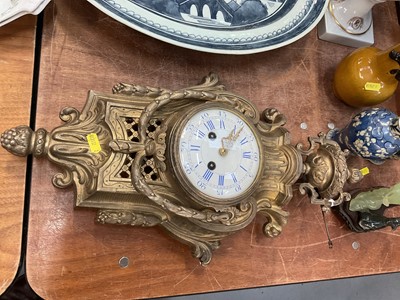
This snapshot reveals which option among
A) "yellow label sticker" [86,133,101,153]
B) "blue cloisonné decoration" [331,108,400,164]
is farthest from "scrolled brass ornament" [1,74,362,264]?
"blue cloisonné decoration" [331,108,400,164]

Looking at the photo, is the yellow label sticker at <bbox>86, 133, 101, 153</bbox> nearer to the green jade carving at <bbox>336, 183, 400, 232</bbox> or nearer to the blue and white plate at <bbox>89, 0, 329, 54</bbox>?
the blue and white plate at <bbox>89, 0, 329, 54</bbox>

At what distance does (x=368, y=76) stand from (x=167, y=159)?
44 cm

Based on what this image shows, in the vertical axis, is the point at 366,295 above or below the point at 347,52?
below

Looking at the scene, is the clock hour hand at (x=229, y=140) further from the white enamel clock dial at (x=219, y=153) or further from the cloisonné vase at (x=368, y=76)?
the cloisonné vase at (x=368, y=76)

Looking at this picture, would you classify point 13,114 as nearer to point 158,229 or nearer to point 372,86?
point 158,229

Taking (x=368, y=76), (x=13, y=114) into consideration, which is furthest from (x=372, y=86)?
(x=13, y=114)

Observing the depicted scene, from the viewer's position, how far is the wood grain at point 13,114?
0.65m

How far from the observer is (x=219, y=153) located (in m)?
0.68

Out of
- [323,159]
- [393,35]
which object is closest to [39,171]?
[323,159]

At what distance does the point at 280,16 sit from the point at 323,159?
0.27 metres

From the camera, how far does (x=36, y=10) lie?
0.67 meters

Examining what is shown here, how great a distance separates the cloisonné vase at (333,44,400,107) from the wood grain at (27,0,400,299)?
5 cm

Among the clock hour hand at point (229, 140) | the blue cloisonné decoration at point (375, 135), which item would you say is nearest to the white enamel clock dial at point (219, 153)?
the clock hour hand at point (229, 140)

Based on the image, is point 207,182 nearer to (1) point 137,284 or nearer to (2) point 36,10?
(1) point 137,284
